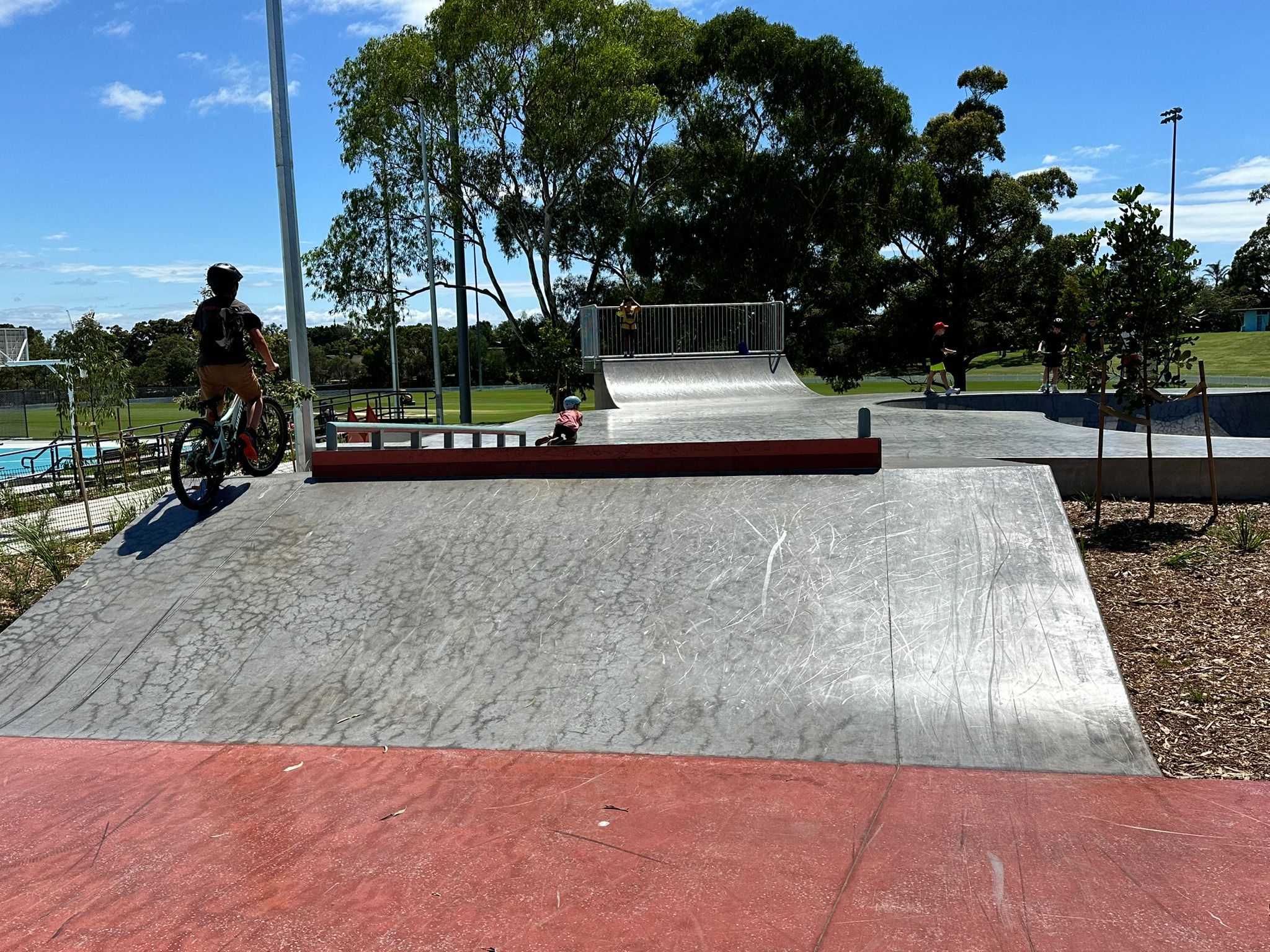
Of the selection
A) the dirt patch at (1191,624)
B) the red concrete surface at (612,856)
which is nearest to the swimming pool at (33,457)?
the red concrete surface at (612,856)

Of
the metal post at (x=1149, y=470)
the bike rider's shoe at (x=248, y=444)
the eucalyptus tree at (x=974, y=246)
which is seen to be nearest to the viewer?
the bike rider's shoe at (x=248, y=444)

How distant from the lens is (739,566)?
580 centimetres

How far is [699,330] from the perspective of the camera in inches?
1023

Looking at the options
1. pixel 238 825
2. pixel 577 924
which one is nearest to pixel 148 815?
pixel 238 825

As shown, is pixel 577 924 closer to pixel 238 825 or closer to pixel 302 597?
pixel 238 825

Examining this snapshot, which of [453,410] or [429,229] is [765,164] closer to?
[429,229]

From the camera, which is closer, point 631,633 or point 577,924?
point 577,924

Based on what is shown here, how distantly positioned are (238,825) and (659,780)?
72.1 inches

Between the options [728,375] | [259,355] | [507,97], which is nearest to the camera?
[259,355]

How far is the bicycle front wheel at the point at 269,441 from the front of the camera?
24.6ft

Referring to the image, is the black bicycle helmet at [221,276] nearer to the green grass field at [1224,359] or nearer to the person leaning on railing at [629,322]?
the person leaning on railing at [629,322]

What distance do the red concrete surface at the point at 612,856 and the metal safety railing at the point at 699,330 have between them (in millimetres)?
21283

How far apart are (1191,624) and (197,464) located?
7077mm

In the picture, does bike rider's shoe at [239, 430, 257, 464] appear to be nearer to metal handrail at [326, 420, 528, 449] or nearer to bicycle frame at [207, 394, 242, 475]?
bicycle frame at [207, 394, 242, 475]
